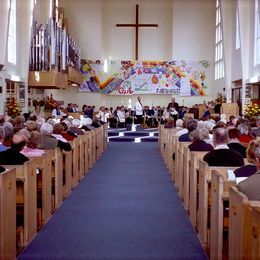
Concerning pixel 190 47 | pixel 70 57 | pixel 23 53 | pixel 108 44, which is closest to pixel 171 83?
pixel 190 47

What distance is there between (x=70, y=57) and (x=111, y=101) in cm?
525

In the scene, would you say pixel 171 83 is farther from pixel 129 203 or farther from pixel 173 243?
pixel 173 243

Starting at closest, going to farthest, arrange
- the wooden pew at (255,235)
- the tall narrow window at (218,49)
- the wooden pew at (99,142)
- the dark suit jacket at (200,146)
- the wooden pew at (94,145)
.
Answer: the wooden pew at (255,235)
the dark suit jacket at (200,146)
the wooden pew at (94,145)
the wooden pew at (99,142)
the tall narrow window at (218,49)

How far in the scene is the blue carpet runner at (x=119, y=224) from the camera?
16.8ft

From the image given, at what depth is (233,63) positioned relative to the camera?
2252 centimetres

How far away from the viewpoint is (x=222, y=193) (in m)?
4.50

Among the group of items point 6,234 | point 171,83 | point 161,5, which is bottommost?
point 6,234

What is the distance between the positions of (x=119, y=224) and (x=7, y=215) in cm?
200

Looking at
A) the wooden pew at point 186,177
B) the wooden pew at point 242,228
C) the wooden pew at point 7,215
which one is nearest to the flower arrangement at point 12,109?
the wooden pew at point 186,177

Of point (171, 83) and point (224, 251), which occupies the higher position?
point (171, 83)

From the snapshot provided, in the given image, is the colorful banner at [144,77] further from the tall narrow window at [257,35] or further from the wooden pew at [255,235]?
the wooden pew at [255,235]

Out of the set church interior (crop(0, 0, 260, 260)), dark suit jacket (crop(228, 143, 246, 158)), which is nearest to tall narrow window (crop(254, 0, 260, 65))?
church interior (crop(0, 0, 260, 260))

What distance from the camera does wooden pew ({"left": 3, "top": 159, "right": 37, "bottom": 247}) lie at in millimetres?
5316

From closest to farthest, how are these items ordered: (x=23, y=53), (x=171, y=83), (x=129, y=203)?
(x=129, y=203)
(x=23, y=53)
(x=171, y=83)
